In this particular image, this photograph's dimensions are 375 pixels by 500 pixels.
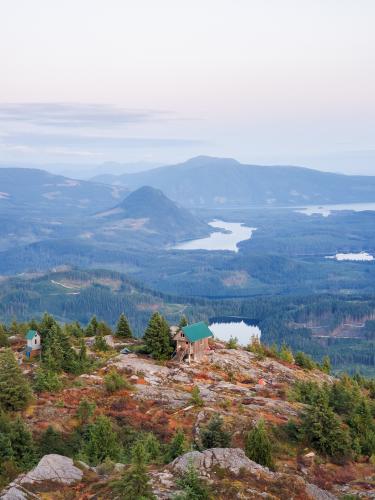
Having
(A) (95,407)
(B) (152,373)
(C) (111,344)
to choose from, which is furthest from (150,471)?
(C) (111,344)

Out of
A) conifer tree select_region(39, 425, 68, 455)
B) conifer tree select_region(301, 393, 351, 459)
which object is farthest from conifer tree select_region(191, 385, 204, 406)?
conifer tree select_region(39, 425, 68, 455)

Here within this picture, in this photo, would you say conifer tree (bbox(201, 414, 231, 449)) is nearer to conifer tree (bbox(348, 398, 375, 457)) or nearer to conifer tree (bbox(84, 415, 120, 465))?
conifer tree (bbox(84, 415, 120, 465))

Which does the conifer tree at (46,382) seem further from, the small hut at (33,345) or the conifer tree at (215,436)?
the conifer tree at (215,436)

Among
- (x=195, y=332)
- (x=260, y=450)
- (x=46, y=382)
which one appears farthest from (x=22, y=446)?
(x=195, y=332)

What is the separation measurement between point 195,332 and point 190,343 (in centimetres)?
174

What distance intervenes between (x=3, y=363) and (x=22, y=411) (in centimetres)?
423

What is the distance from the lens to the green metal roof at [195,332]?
67.1 meters

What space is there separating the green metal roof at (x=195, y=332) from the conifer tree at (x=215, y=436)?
2454 cm

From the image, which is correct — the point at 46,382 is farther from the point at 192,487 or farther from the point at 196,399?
the point at 192,487

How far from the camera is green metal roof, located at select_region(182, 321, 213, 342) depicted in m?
67.1

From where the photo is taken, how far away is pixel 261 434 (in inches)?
1566

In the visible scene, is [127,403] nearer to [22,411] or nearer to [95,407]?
[95,407]

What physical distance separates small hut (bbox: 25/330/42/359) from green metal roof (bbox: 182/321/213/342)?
16.0 meters

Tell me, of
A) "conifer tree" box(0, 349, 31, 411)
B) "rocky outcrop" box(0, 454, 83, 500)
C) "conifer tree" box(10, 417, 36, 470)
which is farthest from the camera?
"conifer tree" box(0, 349, 31, 411)
